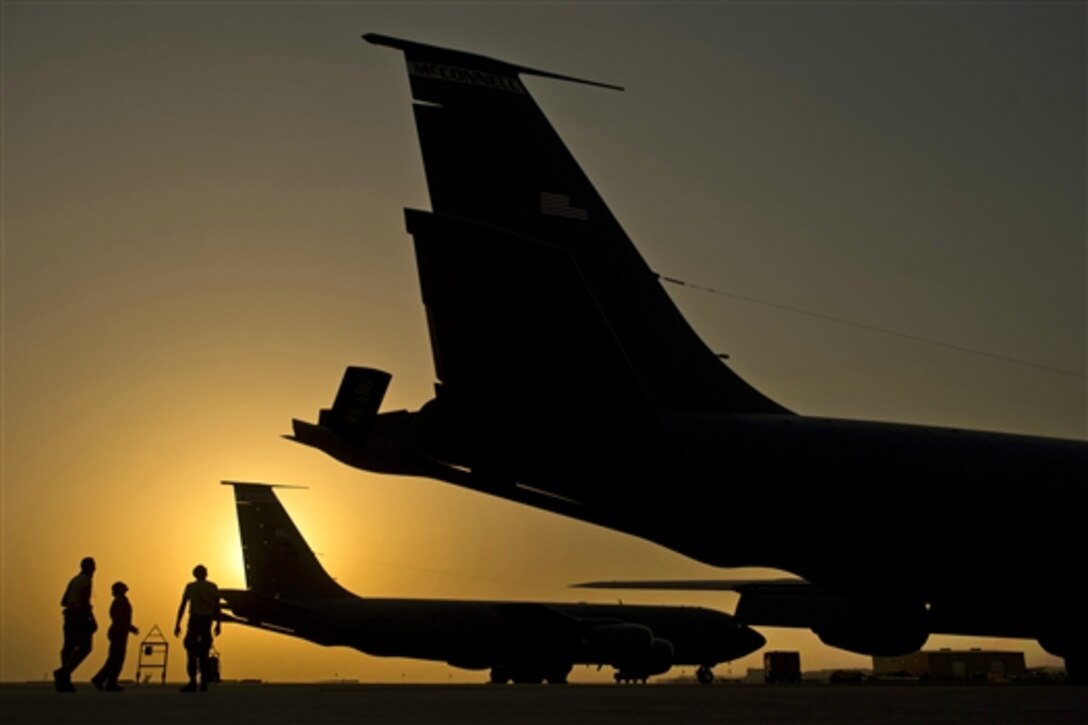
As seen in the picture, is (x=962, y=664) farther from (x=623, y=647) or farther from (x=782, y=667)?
(x=623, y=647)

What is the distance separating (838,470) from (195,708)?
695 centimetres

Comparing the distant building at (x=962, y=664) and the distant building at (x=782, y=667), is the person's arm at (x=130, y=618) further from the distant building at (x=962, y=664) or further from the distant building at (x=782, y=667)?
the distant building at (x=962, y=664)

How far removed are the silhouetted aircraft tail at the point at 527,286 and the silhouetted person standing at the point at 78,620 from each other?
7060 mm

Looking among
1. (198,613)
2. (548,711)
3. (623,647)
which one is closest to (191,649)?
(198,613)

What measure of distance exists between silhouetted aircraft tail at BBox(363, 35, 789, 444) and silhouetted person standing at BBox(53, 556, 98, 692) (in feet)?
23.2

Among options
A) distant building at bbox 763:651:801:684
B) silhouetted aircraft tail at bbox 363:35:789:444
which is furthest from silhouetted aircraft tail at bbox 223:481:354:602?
silhouetted aircraft tail at bbox 363:35:789:444

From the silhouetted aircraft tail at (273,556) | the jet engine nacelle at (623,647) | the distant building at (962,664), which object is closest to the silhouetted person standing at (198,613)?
Result: the jet engine nacelle at (623,647)

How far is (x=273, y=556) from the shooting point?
36.5 metres

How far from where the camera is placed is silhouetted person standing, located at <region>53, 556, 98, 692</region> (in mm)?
14812

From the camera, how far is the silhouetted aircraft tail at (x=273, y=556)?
36.2 m

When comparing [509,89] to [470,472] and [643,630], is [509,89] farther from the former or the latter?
[643,630]

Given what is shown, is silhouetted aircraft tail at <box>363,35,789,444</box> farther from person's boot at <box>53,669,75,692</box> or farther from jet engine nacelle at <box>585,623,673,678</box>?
jet engine nacelle at <box>585,623,673,678</box>

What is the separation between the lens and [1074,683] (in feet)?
71.7

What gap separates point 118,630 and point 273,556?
834 inches
